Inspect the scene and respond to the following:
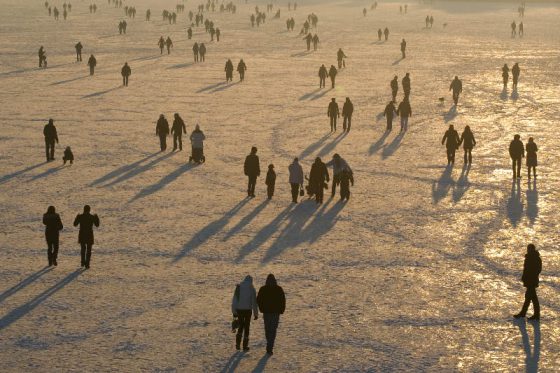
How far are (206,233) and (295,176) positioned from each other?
2.68 m

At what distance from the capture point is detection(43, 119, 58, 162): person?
19.6 metres

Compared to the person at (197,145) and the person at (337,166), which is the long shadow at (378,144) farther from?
the person at (197,145)

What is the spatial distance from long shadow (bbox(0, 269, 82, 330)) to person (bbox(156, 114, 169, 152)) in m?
8.56

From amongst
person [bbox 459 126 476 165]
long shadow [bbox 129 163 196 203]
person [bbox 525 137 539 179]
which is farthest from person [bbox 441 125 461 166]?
long shadow [bbox 129 163 196 203]

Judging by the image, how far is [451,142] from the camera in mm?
19719

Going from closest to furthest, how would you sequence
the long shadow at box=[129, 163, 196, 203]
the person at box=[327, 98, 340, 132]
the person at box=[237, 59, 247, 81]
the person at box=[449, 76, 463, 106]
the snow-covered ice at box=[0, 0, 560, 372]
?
the snow-covered ice at box=[0, 0, 560, 372] < the long shadow at box=[129, 163, 196, 203] < the person at box=[327, 98, 340, 132] < the person at box=[449, 76, 463, 106] < the person at box=[237, 59, 247, 81]

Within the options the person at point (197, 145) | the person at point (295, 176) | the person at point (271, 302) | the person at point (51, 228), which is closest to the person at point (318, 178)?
the person at point (295, 176)

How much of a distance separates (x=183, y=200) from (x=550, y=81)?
73.0 ft

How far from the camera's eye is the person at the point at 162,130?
2073 centimetres

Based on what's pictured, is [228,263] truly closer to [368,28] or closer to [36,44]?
[36,44]

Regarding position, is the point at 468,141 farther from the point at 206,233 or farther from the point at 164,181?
the point at 206,233

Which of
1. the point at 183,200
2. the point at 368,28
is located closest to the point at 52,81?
the point at 183,200

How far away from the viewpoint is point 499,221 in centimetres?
1543

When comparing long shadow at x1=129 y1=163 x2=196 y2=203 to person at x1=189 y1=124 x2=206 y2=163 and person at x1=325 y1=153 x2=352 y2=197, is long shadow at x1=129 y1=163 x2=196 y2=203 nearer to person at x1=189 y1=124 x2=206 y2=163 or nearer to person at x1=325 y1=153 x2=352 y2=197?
person at x1=189 y1=124 x2=206 y2=163
